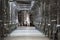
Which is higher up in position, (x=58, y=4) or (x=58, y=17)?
(x=58, y=4)

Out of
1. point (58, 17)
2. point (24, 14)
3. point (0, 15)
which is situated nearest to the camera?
point (58, 17)

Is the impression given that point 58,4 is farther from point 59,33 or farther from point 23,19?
point 23,19

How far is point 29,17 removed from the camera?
2370 centimetres

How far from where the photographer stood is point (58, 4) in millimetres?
4832

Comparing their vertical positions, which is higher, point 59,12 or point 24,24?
point 59,12

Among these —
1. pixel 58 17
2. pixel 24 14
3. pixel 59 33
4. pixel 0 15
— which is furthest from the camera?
pixel 24 14

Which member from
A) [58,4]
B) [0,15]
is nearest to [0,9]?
[0,15]

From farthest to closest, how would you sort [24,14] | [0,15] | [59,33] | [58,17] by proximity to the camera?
[24,14] < [0,15] < [58,17] < [59,33]

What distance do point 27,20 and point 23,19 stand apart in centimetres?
65

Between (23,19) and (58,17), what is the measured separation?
19302 millimetres

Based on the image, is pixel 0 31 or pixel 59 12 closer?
A: pixel 59 12

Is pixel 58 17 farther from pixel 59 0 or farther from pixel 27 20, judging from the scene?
pixel 27 20

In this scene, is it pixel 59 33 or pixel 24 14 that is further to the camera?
pixel 24 14

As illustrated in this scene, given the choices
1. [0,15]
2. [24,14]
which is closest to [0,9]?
[0,15]
